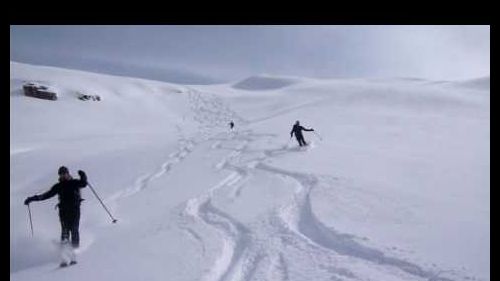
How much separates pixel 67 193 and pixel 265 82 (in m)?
99.8

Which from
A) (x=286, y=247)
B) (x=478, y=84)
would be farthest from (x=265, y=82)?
(x=286, y=247)

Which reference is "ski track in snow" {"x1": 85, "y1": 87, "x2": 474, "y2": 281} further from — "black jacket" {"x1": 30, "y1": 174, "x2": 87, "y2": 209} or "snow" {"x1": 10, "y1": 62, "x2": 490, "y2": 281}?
"black jacket" {"x1": 30, "y1": 174, "x2": 87, "y2": 209}

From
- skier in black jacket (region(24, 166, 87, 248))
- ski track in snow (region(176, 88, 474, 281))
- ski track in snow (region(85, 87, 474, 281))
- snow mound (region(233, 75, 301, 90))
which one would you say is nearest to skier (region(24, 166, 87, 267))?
skier in black jacket (region(24, 166, 87, 248))

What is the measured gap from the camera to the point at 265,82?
106 meters

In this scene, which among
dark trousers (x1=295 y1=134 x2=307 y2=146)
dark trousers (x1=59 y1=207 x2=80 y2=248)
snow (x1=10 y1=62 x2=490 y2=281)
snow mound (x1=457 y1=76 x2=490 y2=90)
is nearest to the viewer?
snow (x1=10 y1=62 x2=490 y2=281)

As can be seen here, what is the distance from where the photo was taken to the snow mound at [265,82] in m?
Result: 97.6

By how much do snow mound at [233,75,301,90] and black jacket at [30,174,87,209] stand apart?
88.3 meters

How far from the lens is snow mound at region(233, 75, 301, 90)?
320ft

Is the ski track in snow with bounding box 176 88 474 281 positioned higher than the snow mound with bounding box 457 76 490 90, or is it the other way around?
the snow mound with bounding box 457 76 490 90

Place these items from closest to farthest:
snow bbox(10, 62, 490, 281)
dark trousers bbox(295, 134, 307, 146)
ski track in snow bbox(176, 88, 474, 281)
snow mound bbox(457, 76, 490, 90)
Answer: ski track in snow bbox(176, 88, 474, 281) < snow bbox(10, 62, 490, 281) < dark trousers bbox(295, 134, 307, 146) < snow mound bbox(457, 76, 490, 90)
